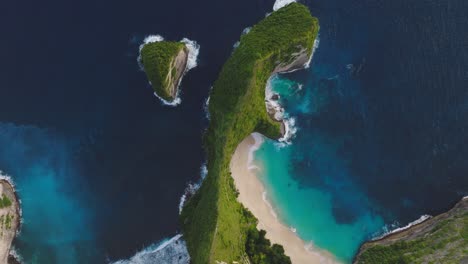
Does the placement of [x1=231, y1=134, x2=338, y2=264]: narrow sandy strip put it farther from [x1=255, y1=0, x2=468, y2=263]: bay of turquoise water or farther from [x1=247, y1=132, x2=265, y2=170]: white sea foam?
[x1=255, y1=0, x2=468, y2=263]: bay of turquoise water

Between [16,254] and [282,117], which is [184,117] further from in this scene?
[16,254]

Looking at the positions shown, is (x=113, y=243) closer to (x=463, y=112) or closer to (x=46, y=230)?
(x=46, y=230)

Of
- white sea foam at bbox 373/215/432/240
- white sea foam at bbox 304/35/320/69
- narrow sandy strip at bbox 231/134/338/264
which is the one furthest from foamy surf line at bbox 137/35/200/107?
white sea foam at bbox 373/215/432/240

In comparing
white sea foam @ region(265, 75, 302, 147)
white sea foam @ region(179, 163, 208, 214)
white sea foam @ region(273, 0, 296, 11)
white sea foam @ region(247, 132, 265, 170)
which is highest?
white sea foam @ region(273, 0, 296, 11)

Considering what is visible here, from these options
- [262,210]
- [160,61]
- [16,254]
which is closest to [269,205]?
[262,210]

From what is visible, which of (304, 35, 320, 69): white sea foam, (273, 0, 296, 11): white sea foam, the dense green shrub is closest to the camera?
the dense green shrub
